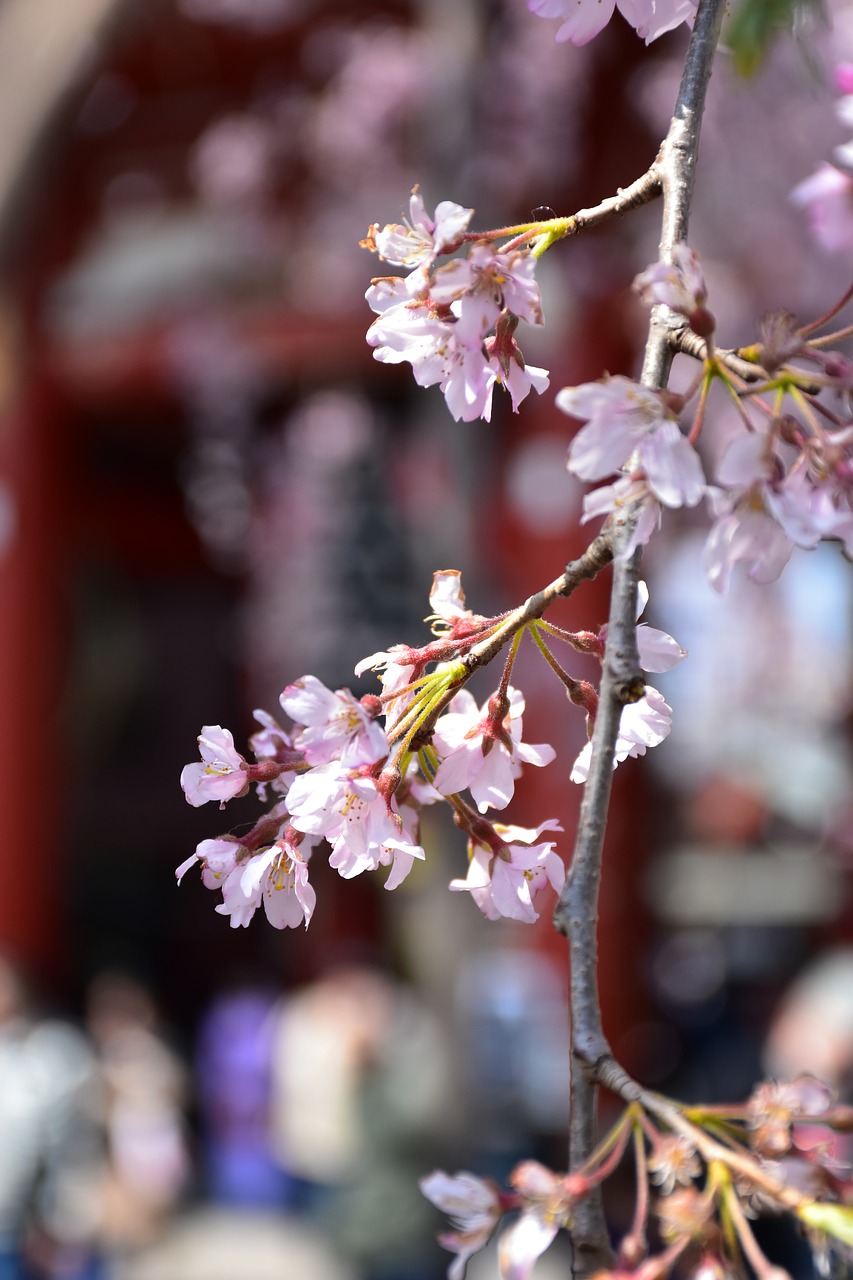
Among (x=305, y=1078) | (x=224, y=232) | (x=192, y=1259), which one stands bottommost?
(x=192, y=1259)

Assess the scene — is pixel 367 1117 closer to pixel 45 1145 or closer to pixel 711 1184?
pixel 45 1145

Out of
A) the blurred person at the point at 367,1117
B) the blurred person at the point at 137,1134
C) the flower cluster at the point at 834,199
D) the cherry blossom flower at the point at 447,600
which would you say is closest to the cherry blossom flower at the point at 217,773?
the cherry blossom flower at the point at 447,600

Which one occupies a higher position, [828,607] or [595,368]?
[595,368]

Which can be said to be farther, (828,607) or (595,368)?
(828,607)

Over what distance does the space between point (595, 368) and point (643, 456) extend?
358 centimetres

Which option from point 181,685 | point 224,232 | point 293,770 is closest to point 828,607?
point 224,232

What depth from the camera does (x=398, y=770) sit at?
2.15ft

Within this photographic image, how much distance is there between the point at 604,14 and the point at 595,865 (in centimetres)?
43

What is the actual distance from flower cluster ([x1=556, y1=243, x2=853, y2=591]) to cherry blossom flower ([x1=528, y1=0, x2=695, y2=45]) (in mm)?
223

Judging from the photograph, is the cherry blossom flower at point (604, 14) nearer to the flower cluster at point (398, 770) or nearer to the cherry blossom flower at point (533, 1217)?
the flower cluster at point (398, 770)

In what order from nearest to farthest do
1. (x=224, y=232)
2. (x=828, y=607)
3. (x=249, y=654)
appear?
(x=224, y=232), (x=828, y=607), (x=249, y=654)

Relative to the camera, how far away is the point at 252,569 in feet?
18.7

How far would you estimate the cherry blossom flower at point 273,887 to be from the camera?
2.22ft

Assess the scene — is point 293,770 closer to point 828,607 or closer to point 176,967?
point 828,607
